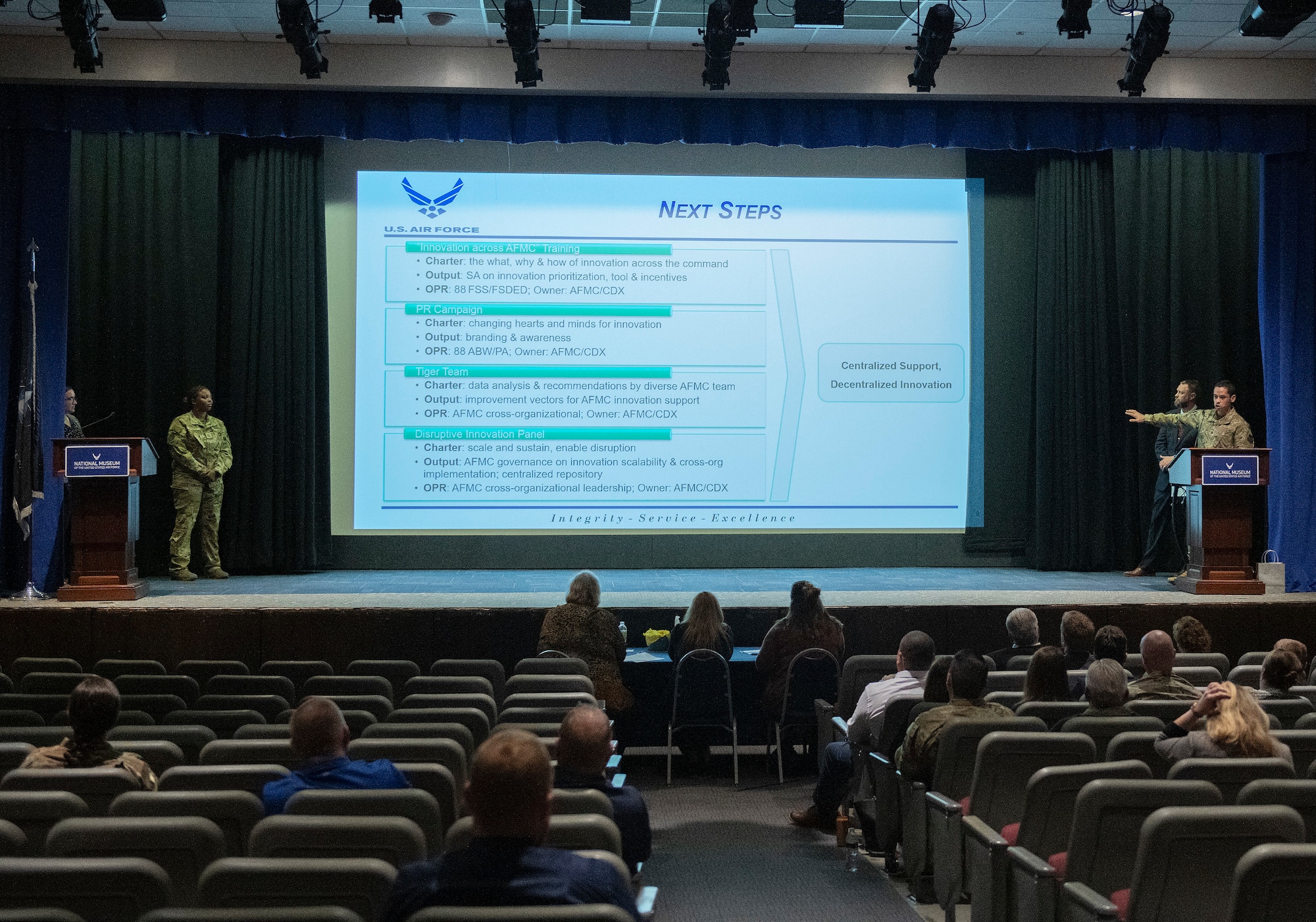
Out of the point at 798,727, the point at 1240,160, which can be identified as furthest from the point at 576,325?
the point at 1240,160

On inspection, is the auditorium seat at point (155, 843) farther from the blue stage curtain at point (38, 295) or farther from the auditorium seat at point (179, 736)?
the blue stage curtain at point (38, 295)

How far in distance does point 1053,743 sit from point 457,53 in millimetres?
6809

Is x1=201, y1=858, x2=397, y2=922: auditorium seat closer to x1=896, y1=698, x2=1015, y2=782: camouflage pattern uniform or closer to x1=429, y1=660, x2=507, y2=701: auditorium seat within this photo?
x1=896, y1=698, x2=1015, y2=782: camouflage pattern uniform

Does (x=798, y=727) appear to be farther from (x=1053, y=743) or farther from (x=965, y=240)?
(x=965, y=240)

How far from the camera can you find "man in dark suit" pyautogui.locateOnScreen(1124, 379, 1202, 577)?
9.26 m

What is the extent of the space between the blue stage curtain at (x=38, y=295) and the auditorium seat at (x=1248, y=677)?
24.3ft

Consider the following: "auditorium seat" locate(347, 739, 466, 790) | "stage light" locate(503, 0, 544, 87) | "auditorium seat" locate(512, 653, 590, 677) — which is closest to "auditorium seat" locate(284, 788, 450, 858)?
"auditorium seat" locate(347, 739, 466, 790)

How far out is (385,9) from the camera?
7.00 meters

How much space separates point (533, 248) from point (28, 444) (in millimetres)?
3746

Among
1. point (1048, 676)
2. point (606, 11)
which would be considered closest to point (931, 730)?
point (1048, 676)

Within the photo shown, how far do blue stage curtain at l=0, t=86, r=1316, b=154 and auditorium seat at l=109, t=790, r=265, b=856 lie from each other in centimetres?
673

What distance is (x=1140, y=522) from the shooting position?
1011cm

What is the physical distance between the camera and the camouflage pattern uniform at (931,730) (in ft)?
13.4

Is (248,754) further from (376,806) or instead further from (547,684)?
(547,684)
